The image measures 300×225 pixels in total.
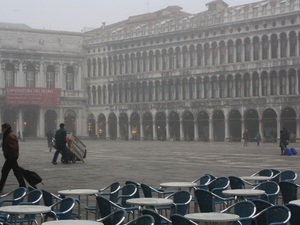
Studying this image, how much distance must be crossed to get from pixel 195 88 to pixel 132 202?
5646 cm

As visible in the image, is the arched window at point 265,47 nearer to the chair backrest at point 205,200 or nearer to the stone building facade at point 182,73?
the stone building facade at point 182,73

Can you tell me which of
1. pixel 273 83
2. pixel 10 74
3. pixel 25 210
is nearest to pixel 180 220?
pixel 25 210

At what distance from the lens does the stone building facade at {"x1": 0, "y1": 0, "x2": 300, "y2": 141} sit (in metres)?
56.7

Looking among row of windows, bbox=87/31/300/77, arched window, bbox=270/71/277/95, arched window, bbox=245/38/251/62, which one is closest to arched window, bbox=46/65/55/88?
row of windows, bbox=87/31/300/77

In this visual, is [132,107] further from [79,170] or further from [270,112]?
[79,170]

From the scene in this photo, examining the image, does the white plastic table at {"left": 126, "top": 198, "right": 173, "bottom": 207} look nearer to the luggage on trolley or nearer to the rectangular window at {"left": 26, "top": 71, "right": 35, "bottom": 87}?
the luggage on trolley

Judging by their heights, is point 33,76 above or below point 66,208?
above

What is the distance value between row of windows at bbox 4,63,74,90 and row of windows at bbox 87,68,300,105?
2.98 metres

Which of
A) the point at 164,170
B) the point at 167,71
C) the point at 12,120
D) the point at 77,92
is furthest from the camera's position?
the point at 77,92

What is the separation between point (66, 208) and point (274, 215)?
278 cm

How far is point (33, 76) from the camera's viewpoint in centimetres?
7425

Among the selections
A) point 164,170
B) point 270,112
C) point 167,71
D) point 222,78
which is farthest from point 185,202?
point 167,71

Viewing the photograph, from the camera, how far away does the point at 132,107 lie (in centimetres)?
7106

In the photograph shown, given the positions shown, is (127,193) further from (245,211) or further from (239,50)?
(239,50)
